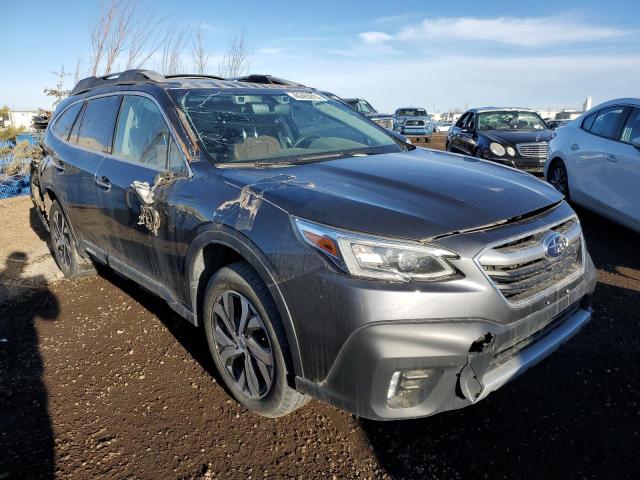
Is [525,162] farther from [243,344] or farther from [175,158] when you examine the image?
[243,344]

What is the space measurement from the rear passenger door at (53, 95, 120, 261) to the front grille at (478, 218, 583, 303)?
2916mm

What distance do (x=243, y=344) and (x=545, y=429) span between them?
161 centimetres

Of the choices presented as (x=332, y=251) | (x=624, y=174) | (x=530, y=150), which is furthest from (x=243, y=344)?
(x=530, y=150)

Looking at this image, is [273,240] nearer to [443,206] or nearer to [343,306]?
[343,306]

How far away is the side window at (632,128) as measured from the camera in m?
5.06

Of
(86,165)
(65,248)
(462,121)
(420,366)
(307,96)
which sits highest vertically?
(307,96)

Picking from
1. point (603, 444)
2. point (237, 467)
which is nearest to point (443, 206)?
point (603, 444)

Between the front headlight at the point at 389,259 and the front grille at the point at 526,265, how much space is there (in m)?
0.19

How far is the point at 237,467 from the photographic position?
229cm

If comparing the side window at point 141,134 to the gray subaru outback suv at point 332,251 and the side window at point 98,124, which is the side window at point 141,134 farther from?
the side window at point 98,124

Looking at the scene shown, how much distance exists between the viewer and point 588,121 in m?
6.08

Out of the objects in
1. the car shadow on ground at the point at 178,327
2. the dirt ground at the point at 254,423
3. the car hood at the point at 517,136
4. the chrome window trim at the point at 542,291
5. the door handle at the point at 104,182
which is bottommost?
the car shadow on ground at the point at 178,327

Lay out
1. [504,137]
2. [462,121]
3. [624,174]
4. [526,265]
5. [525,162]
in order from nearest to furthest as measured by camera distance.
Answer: [526,265] < [624,174] < [525,162] < [504,137] < [462,121]

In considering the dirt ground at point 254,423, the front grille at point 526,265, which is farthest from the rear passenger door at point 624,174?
the front grille at point 526,265
